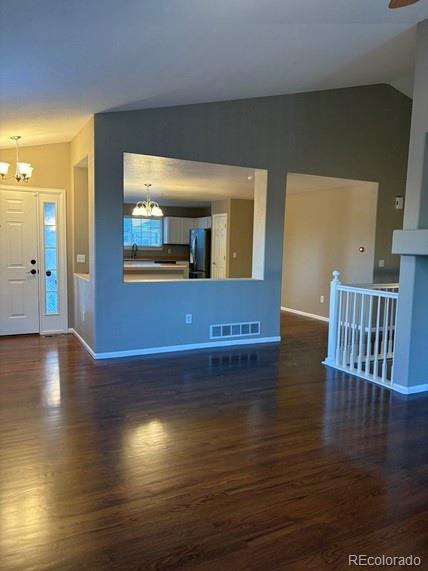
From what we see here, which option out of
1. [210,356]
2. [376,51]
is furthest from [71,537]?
[376,51]

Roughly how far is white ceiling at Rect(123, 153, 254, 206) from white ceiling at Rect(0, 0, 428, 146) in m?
0.80

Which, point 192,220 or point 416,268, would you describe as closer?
point 416,268

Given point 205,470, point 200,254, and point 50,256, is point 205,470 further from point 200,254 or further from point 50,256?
point 200,254

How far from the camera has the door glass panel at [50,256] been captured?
616cm

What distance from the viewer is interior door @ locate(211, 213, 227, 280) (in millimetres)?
9461

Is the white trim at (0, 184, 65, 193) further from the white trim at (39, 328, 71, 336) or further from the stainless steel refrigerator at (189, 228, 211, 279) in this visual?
the stainless steel refrigerator at (189, 228, 211, 279)

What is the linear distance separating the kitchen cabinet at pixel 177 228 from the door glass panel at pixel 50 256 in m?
5.15

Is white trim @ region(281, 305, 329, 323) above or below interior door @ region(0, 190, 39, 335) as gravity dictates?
below

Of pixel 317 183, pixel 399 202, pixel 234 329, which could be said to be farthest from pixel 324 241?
pixel 234 329

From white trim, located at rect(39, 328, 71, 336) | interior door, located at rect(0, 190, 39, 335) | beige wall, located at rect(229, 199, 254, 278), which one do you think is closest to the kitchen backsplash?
beige wall, located at rect(229, 199, 254, 278)

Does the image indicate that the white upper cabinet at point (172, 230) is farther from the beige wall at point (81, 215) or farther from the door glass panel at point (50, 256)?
the door glass panel at point (50, 256)

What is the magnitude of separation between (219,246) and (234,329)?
13.9ft

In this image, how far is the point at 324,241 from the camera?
780 centimetres

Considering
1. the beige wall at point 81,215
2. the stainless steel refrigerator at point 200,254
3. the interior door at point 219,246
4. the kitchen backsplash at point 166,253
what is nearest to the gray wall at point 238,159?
the beige wall at point 81,215
